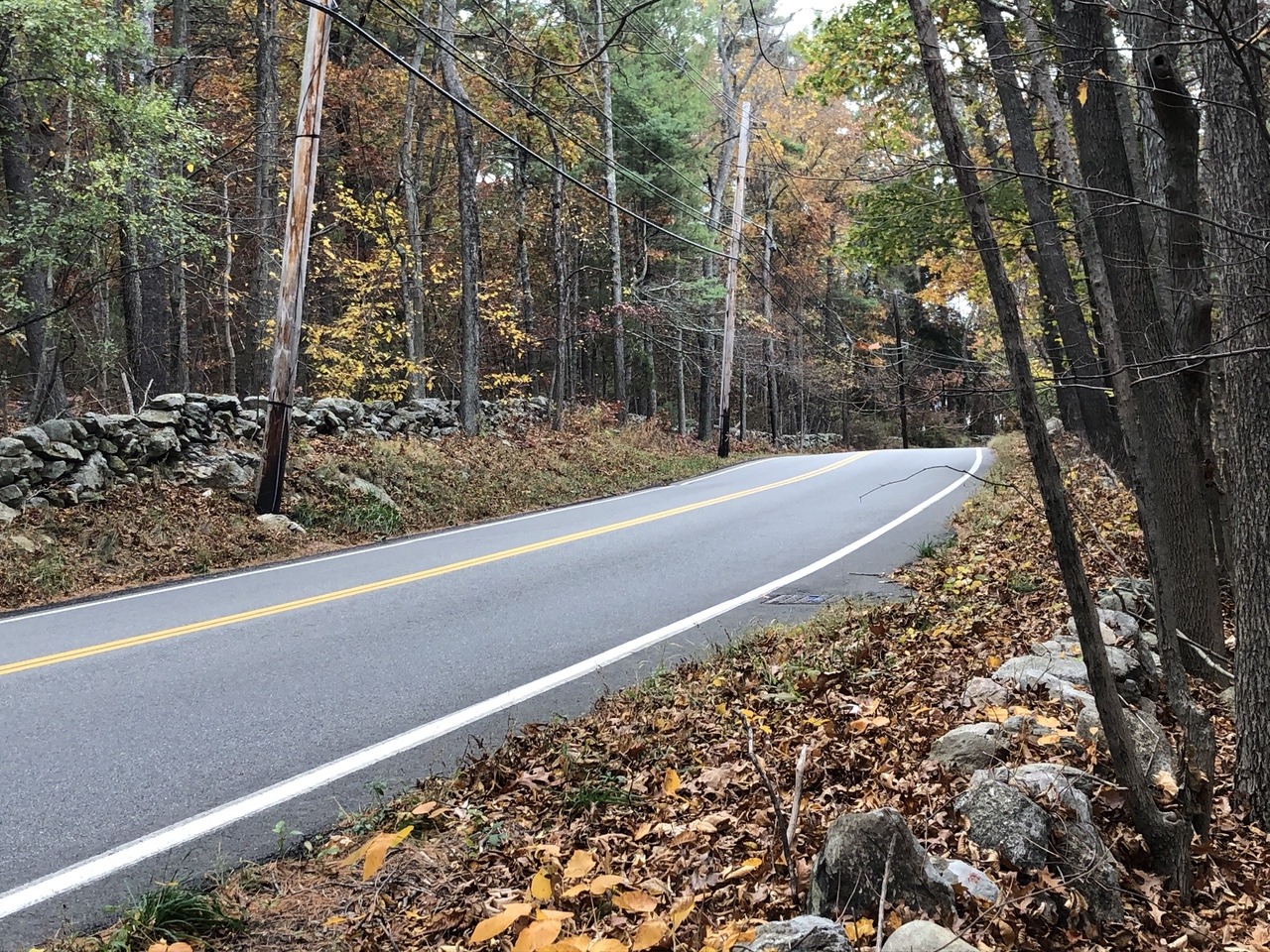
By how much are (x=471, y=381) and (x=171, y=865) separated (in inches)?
573

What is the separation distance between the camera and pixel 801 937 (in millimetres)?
2400

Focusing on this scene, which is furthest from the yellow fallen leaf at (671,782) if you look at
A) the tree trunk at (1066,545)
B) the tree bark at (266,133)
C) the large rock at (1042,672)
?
the tree bark at (266,133)

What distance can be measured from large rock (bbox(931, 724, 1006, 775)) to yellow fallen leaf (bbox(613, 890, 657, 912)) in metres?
1.67

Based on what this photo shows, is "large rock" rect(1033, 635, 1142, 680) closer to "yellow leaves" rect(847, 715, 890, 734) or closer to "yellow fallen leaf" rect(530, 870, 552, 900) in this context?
"yellow leaves" rect(847, 715, 890, 734)

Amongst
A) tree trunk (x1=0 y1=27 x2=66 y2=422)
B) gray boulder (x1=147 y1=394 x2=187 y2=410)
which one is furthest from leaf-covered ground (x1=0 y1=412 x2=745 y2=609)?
tree trunk (x1=0 y1=27 x2=66 y2=422)

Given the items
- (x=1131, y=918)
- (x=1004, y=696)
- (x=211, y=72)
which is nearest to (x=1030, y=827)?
(x=1131, y=918)

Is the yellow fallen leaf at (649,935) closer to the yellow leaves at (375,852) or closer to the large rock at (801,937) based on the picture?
the large rock at (801,937)

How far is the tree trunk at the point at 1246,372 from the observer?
3.65 meters

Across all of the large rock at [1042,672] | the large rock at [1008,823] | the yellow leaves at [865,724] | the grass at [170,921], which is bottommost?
the grass at [170,921]

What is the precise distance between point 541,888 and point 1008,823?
5.83ft

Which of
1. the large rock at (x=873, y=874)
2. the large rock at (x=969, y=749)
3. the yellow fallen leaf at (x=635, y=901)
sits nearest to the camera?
the large rock at (x=873, y=874)

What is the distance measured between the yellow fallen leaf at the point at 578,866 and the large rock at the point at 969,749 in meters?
1.74

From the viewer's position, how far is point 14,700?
538cm

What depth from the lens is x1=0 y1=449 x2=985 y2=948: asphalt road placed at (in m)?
3.77
